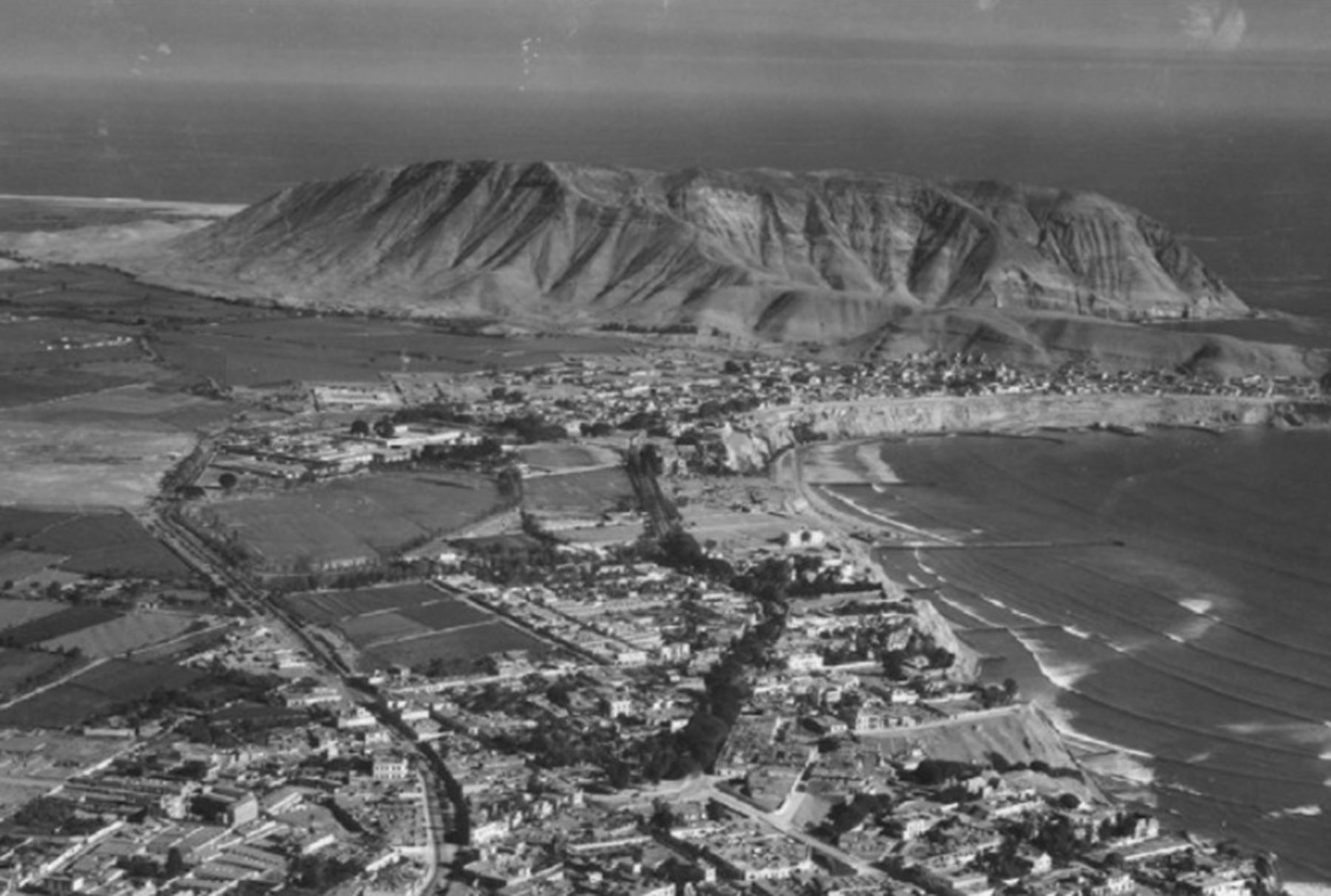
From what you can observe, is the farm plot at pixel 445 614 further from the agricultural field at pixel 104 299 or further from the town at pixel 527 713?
the agricultural field at pixel 104 299

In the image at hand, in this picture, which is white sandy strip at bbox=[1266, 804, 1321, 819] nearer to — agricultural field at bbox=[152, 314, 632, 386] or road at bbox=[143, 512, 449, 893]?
road at bbox=[143, 512, 449, 893]

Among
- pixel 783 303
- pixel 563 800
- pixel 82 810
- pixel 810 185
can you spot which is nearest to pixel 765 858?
pixel 563 800

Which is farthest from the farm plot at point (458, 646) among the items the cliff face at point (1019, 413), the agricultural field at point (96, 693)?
the cliff face at point (1019, 413)

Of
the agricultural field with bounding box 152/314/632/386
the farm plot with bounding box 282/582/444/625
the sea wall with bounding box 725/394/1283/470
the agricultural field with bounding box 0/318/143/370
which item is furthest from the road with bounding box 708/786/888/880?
the agricultural field with bounding box 0/318/143/370

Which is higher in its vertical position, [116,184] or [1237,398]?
[1237,398]

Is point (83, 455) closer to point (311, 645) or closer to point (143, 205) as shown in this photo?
point (311, 645)

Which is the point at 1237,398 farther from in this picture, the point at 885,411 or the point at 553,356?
the point at 553,356

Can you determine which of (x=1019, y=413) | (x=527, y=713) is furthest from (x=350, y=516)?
(x=1019, y=413)
